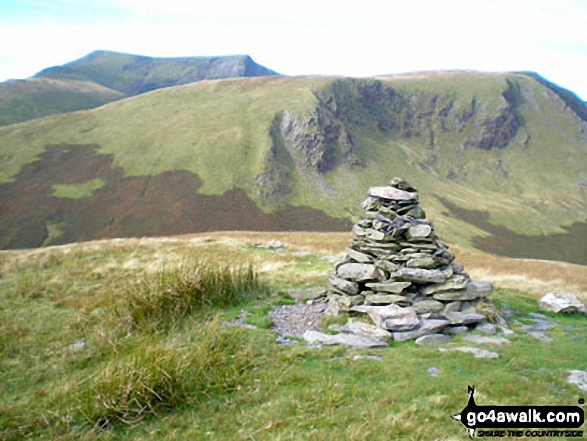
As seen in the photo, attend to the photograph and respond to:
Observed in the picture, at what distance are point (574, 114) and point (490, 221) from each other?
127156 millimetres

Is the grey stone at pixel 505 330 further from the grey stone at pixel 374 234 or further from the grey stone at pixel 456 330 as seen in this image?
the grey stone at pixel 374 234

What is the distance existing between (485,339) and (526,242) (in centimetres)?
10890

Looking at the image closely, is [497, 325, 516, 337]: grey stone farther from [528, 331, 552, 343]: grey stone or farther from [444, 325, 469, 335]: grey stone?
[444, 325, 469, 335]: grey stone

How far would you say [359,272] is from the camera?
42.9 feet

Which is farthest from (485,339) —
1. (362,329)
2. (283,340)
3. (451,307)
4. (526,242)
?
(526,242)

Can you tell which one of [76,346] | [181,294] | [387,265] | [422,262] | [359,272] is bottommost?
[76,346]

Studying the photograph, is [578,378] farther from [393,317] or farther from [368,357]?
[393,317]

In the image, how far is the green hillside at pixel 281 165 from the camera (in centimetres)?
9456

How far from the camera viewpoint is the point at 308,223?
328ft

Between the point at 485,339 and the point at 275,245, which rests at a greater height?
the point at 485,339

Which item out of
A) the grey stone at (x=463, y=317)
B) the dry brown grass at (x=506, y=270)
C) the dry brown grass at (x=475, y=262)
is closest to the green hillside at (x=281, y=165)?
the dry brown grass at (x=506, y=270)

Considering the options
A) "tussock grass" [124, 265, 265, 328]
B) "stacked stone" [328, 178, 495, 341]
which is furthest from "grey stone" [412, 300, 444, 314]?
"tussock grass" [124, 265, 265, 328]

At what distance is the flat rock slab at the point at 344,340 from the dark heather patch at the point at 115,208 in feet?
263

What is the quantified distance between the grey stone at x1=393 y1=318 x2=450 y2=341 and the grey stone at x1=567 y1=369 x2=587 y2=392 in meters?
3.37
